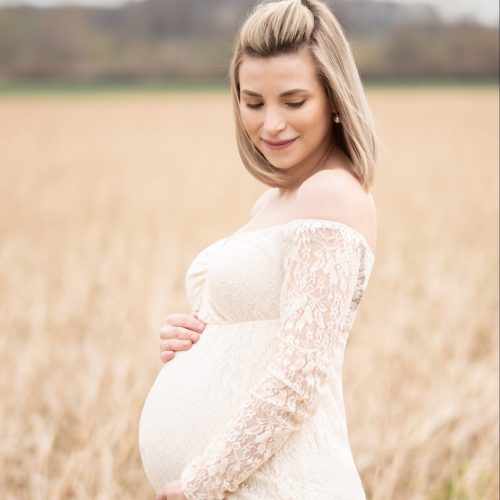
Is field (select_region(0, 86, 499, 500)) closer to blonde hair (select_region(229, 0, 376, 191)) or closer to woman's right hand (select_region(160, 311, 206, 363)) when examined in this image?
blonde hair (select_region(229, 0, 376, 191))

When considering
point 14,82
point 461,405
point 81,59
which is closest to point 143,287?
point 461,405

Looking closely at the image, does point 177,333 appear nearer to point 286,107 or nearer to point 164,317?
point 286,107

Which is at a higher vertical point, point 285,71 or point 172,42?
point 172,42

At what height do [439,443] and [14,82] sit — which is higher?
[14,82]

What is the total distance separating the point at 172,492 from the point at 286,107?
79 cm

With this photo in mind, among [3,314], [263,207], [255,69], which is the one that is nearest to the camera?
[255,69]

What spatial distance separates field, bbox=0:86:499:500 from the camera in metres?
2.93

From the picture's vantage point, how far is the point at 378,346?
395 cm

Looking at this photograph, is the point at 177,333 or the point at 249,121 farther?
the point at 177,333

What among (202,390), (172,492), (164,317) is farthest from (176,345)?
(164,317)

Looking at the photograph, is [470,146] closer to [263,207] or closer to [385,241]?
[385,241]

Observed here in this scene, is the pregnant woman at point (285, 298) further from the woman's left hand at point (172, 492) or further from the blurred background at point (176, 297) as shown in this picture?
the blurred background at point (176, 297)

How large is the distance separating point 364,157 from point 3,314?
3413 mm

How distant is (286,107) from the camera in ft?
4.91
